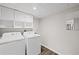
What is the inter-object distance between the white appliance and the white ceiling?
387mm

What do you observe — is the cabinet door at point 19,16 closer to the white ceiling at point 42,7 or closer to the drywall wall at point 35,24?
the white ceiling at point 42,7

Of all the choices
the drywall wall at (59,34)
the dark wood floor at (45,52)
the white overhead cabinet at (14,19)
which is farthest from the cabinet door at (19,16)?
the dark wood floor at (45,52)

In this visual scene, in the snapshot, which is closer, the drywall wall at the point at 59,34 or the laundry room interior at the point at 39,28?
the laundry room interior at the point at 39,28

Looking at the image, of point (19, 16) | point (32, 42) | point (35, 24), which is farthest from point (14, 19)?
point (32, 42)

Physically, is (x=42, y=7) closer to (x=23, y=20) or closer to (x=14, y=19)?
(x=23, y=20)

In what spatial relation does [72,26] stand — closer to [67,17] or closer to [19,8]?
[67,17]

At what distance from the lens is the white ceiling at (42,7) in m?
1.11

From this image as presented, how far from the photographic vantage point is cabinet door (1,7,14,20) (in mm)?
1105

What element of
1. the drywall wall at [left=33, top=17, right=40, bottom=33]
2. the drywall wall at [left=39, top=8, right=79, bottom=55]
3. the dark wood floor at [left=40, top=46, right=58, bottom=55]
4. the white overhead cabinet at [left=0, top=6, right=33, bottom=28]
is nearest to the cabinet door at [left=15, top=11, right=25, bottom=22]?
the white overhead cabinet at [left=0, top=6, right=33, bottom=28]

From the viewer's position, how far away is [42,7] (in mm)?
1203

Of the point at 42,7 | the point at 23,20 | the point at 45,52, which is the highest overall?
the point at 42,7

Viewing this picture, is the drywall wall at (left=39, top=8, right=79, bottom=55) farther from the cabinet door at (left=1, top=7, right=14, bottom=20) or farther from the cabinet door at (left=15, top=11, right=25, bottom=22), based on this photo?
the cabinet door at (left=1, top=7, right=14, bottom=20)

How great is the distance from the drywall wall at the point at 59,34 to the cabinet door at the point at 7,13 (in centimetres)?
55

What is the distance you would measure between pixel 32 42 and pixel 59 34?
57 centimetres
